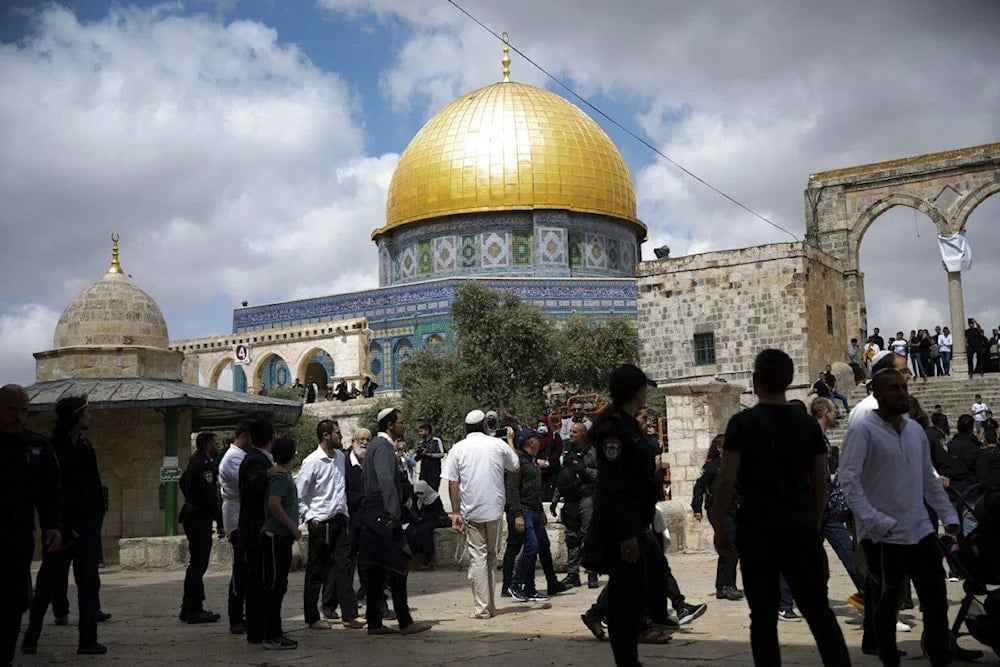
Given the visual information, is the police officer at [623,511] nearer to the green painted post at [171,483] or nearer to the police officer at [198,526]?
the police officer at [198,526]

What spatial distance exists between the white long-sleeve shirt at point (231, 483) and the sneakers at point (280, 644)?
4.54 feet

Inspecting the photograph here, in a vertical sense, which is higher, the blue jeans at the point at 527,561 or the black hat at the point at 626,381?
the black hat at the point at 626,381

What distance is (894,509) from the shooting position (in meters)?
4.75

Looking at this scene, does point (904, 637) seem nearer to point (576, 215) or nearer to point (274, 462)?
point (274, 462)

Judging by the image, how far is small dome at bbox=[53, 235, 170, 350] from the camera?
16922mm

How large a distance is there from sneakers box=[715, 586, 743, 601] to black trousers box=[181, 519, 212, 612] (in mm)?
3482

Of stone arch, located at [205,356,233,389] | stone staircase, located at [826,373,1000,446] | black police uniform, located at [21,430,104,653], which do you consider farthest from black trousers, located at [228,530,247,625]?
stone arch, located at [205,356,233,389]

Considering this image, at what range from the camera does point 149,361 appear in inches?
675

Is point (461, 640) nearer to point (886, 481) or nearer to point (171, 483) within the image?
point (886, 481)

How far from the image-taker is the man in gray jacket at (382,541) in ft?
22.2

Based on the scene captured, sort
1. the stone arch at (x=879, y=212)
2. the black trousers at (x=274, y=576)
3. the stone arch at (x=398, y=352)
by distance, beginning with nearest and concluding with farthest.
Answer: the black trousers at (x=274, y=576), the stone arch at (x=879, y=212), the stone arch at (x=398, y=352)

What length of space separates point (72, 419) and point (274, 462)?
3.77 ft

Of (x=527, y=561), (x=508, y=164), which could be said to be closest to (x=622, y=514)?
(x=527, y=561)

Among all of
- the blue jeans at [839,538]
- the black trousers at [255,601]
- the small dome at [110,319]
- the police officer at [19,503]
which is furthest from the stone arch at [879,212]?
the police officer at [19,503]
